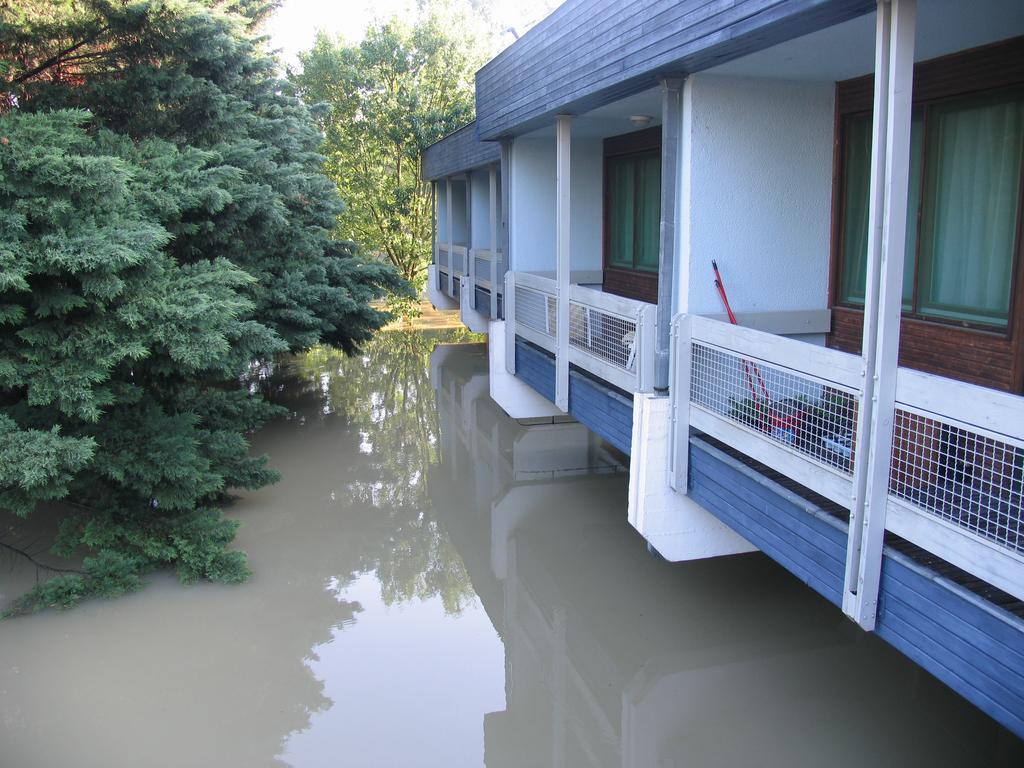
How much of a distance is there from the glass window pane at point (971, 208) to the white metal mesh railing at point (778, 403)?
1077mm

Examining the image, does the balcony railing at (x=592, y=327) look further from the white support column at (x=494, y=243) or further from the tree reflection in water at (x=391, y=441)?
the white support column at (x=494, y=243)

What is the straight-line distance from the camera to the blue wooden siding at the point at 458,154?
49.0 ft

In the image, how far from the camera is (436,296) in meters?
22.2

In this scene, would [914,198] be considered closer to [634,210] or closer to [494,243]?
[634,210]

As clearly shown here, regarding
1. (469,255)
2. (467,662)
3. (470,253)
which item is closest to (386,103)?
(469,255)

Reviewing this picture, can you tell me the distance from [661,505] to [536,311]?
3.87 metres

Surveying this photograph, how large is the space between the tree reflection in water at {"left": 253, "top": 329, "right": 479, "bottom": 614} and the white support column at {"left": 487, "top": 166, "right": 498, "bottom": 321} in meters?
2.09

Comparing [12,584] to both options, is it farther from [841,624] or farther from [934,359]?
[934,359]

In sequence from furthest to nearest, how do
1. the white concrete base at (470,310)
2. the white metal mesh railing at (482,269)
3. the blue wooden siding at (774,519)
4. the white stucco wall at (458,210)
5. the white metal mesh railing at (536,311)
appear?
the white stucco wall at (458,210) < the white concrete base at (470,310) < the white metal mesh railing at (482,269) < the white metal mesh railing at (536,311) < the blue wooden siding at (774,519)

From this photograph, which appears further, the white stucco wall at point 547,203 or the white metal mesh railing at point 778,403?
the white stucco wall at point 547,203

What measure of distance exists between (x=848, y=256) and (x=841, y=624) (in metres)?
2.78

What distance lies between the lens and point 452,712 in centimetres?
582

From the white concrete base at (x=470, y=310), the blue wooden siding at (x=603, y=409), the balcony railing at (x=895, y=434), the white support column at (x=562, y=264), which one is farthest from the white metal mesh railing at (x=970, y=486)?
the white concrete base at (x=470, y=310)

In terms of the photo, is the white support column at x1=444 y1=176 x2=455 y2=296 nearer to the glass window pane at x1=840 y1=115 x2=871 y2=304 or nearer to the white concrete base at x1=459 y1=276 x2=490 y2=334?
the white concrete base at x1=459 y1=276 x2=490 y2=334
